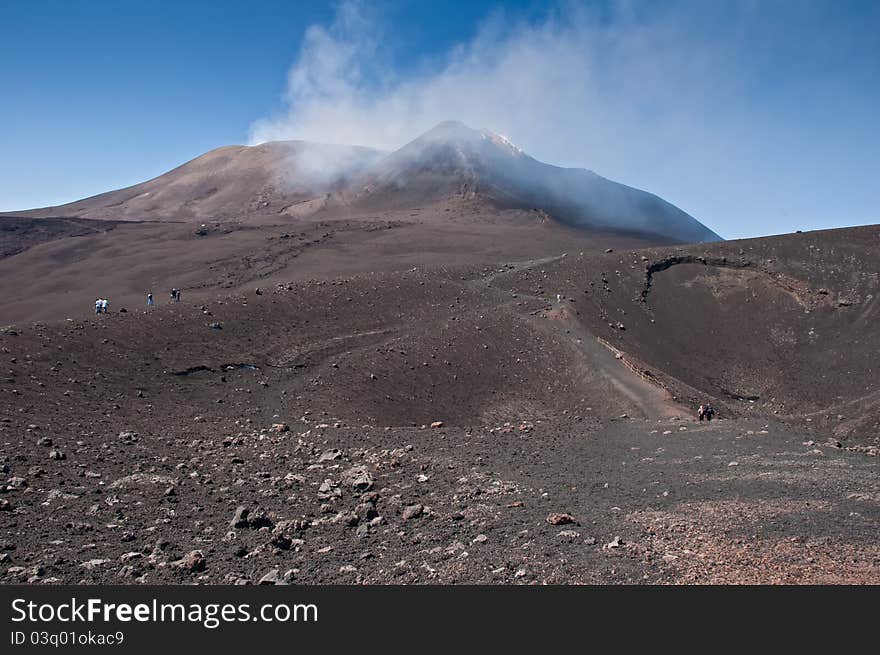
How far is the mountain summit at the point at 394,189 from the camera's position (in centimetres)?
8012

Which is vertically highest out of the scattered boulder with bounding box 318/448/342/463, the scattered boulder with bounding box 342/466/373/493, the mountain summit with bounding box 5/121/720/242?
the mountain summit with bounding box 5/121/720/242

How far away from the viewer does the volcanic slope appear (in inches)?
301

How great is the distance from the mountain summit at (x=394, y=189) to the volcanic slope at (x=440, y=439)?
45973 mm

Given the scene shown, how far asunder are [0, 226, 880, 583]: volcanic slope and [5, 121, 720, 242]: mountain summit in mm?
45973

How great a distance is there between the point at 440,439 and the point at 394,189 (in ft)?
236

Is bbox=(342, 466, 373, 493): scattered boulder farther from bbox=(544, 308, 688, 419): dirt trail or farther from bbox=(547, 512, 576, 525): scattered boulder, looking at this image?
bbox=(544, 308, 688, 419): dirt trail

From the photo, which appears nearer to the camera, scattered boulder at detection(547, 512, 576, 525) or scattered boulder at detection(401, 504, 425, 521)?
scattered boulder at detection(547, 512, 576, 525)

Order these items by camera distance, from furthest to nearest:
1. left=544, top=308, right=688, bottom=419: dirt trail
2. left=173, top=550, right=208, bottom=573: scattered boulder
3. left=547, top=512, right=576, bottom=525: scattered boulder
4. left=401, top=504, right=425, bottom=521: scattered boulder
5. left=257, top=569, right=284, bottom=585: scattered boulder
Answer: left=544, top=308, right=688, bottom=419: dirt trail, left=401, top=504, right=425, bottom=521: scattered boulder, left=547, top=512, right=576, bottom=525: scattered boulder, left=173, top=550, right=208, bottom=573: scattered boulder, left=257, top=569, right=284, bottom=585: scattered boulder

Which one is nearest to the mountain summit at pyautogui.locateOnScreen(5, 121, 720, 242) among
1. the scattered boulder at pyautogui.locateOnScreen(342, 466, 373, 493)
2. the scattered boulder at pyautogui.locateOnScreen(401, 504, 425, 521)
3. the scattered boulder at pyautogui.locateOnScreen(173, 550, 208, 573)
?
the scattered boulder at pyautogui.locateOnScreen(342, 466, 373, 493)

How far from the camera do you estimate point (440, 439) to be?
48.2 ft

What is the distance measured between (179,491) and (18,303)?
40859mm

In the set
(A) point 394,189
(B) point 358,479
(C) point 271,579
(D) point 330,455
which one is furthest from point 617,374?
(A) point 394,189

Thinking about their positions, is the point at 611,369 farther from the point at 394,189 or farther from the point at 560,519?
the point at 394,189

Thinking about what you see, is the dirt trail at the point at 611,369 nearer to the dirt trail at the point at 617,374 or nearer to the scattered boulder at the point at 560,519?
the dirt trail at the point at 617,374
